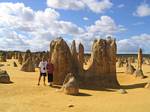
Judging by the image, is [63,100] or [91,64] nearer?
[63,100]

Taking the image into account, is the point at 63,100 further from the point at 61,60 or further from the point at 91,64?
the point at 91,64

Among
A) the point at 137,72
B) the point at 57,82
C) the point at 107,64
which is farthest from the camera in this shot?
the point at 137,72

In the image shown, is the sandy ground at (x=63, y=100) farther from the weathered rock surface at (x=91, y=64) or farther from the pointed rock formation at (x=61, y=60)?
the weathered rock surface at (x=91, y=64)

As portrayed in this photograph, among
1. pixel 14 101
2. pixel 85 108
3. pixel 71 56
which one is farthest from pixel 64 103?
pixel 71 56

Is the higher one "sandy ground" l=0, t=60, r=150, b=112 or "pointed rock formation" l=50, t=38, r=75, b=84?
"pointed rock formation" l=50, t=38, r=75, b=84

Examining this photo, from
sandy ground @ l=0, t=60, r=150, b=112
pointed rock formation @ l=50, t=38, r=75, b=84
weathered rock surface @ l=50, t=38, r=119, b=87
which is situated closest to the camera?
sandy ground @ l=0, t=60, r=150, b=112

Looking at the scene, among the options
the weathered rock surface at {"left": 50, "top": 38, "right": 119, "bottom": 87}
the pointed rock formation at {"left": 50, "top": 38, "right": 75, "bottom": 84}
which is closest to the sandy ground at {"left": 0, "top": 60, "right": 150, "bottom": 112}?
the pointed rock formation at {"left": 50, "top": 38, "right": 75, "bottom": 84}

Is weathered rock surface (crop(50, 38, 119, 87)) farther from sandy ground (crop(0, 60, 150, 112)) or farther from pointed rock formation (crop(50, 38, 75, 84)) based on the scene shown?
sandy ground (crop(0, 60, 150, 112))

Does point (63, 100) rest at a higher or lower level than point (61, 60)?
lower

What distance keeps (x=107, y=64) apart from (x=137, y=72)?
656cm

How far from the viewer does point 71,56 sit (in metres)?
21.9

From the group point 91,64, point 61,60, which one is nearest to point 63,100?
point 61,60

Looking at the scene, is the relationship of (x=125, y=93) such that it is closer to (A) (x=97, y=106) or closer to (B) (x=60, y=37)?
(A) (x=97, y=106)

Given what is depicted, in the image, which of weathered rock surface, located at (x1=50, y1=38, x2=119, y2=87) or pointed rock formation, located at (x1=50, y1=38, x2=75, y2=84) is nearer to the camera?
pointed rock formation, located at (x1=50, y1=38, x2=75, y2=84)
